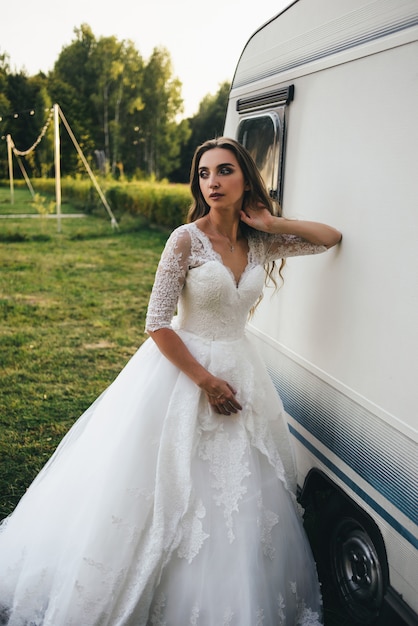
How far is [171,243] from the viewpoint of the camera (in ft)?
7.88

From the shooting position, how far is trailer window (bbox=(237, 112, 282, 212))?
312cm

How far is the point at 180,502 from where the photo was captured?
2.24 meters

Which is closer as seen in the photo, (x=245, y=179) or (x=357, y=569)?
(x=357, y=569)

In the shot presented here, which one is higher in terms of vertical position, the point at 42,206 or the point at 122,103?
the point at 122,103

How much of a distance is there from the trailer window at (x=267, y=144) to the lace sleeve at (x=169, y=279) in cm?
84

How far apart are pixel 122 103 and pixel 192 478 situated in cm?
2776

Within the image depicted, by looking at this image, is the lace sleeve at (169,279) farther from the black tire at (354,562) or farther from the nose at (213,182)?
the black tire at (354,562)

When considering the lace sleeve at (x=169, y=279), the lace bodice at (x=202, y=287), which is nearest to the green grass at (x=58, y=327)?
the lace bodice at (x=202, y=287)

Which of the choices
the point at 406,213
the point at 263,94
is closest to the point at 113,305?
the point at 263,94

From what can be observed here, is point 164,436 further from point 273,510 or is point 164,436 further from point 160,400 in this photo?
point 273,510

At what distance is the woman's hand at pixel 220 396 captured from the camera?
237cm

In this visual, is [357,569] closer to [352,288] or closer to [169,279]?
[352,288]

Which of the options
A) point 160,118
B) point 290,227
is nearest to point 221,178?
point 290,227

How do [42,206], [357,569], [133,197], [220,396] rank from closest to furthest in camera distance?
[220,396] → [357,569] → [42,206] → [133,197]
